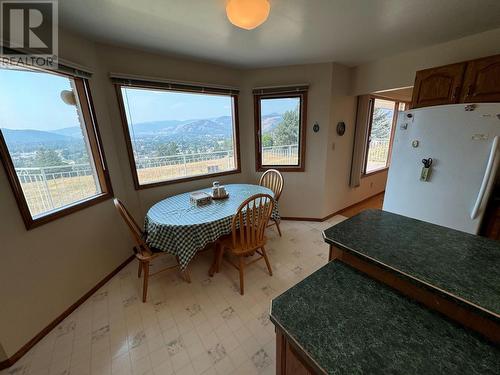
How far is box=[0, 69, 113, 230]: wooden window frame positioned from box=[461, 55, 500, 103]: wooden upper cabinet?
11.4 ft

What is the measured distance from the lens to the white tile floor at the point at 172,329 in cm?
132

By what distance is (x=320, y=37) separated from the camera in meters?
1.92

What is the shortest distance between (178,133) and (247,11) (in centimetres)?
186

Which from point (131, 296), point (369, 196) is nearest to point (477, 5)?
point (369, 196)

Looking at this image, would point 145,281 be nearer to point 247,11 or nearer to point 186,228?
point 186,228

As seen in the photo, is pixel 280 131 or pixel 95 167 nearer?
pixel 95 167

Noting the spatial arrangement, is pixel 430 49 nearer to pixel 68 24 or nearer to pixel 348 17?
pixel 348 17

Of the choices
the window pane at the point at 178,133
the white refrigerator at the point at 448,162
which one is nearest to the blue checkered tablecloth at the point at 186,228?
the window pane at the point at 178,133

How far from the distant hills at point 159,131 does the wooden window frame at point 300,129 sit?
138 mm

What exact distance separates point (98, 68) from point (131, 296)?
2.25 m

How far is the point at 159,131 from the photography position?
2.53 metres

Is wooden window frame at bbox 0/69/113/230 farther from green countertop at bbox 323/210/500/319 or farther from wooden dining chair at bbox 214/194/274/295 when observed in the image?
green countertop at bbox 323/210/500/319

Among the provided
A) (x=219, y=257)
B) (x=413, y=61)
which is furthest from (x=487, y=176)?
(x=219, y=257)

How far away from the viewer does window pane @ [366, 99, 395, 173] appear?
12.1 ft
